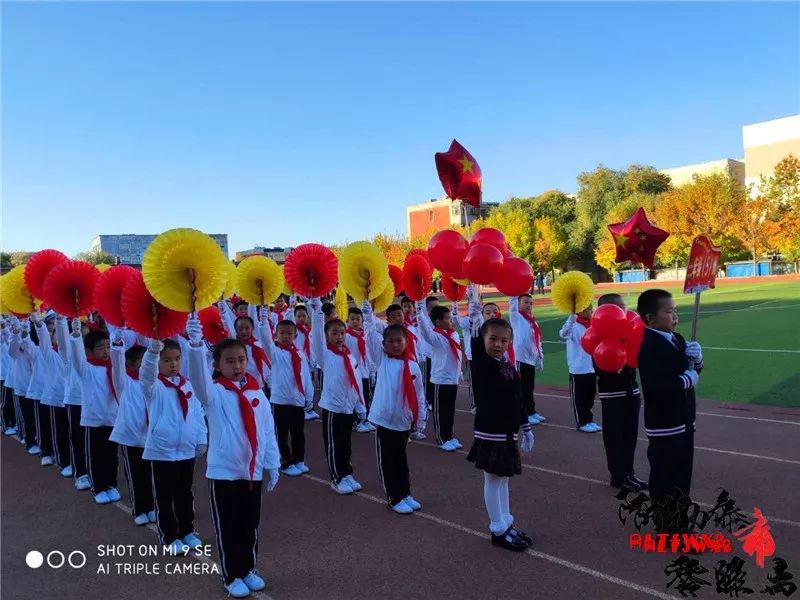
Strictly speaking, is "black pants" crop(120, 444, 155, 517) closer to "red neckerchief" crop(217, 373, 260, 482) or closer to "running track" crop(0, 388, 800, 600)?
"running track" crop(0, 388, 800, 600)

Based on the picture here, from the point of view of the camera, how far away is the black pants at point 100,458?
613cm

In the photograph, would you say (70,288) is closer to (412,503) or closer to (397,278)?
(412,503)

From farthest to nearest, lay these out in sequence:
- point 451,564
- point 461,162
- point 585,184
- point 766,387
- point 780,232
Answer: point 585,184
point 780,232
point 766,387
point 461,162
point 451,564

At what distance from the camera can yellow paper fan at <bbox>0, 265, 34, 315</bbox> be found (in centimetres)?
706

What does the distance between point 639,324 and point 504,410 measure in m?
1.32

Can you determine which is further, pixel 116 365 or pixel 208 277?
pixel 116 365

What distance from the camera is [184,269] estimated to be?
4.05m

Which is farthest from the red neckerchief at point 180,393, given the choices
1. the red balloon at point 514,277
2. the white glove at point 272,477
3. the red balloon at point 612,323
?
the red balloon at point 612,323

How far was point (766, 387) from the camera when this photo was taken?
34.3ft

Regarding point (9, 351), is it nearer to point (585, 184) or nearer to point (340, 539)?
point (340, 539)

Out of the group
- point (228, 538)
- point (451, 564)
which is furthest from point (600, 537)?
point (228, 538)

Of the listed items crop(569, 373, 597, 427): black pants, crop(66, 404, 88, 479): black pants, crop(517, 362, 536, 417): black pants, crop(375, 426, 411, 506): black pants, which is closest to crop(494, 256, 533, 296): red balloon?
crop(375, 426, 411, 506): black pants

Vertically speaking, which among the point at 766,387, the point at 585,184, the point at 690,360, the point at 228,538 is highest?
the point at 585,184

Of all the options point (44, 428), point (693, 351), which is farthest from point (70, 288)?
point (693, 351)
